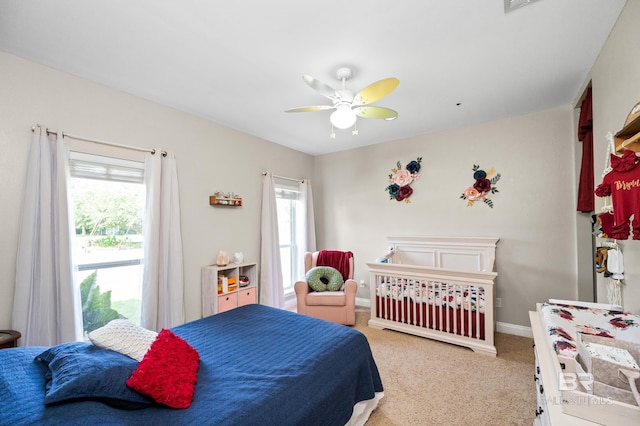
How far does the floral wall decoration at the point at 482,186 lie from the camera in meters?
3.20

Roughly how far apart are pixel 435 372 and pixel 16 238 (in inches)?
135

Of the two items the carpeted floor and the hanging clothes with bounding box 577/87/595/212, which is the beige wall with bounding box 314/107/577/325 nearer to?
the hanging clothes with bounding box 577/87/595/212

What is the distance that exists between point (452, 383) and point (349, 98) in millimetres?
2412

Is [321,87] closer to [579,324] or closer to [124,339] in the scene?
[124,339]

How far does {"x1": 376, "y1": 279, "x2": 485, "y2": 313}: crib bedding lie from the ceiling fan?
1961 millimetres

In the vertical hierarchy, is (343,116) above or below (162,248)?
above

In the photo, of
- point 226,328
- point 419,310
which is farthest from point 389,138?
point 226,328

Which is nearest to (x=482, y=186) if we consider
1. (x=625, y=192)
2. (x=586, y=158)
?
(x=586, y=158)

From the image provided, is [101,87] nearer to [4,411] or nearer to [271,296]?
[4,411]

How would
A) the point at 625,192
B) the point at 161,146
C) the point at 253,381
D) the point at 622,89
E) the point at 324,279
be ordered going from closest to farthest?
the point at 625,192 → the point at 253,381 → the point at 622,89 → the point at 161,146 → the point at 324,279

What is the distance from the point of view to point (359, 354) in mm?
1713

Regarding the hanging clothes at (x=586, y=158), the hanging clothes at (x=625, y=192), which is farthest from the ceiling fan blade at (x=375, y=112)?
the hanging clothes at (x=586, y=158)

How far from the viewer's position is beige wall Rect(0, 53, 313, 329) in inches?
73.5

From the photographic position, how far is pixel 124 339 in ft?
4.25
